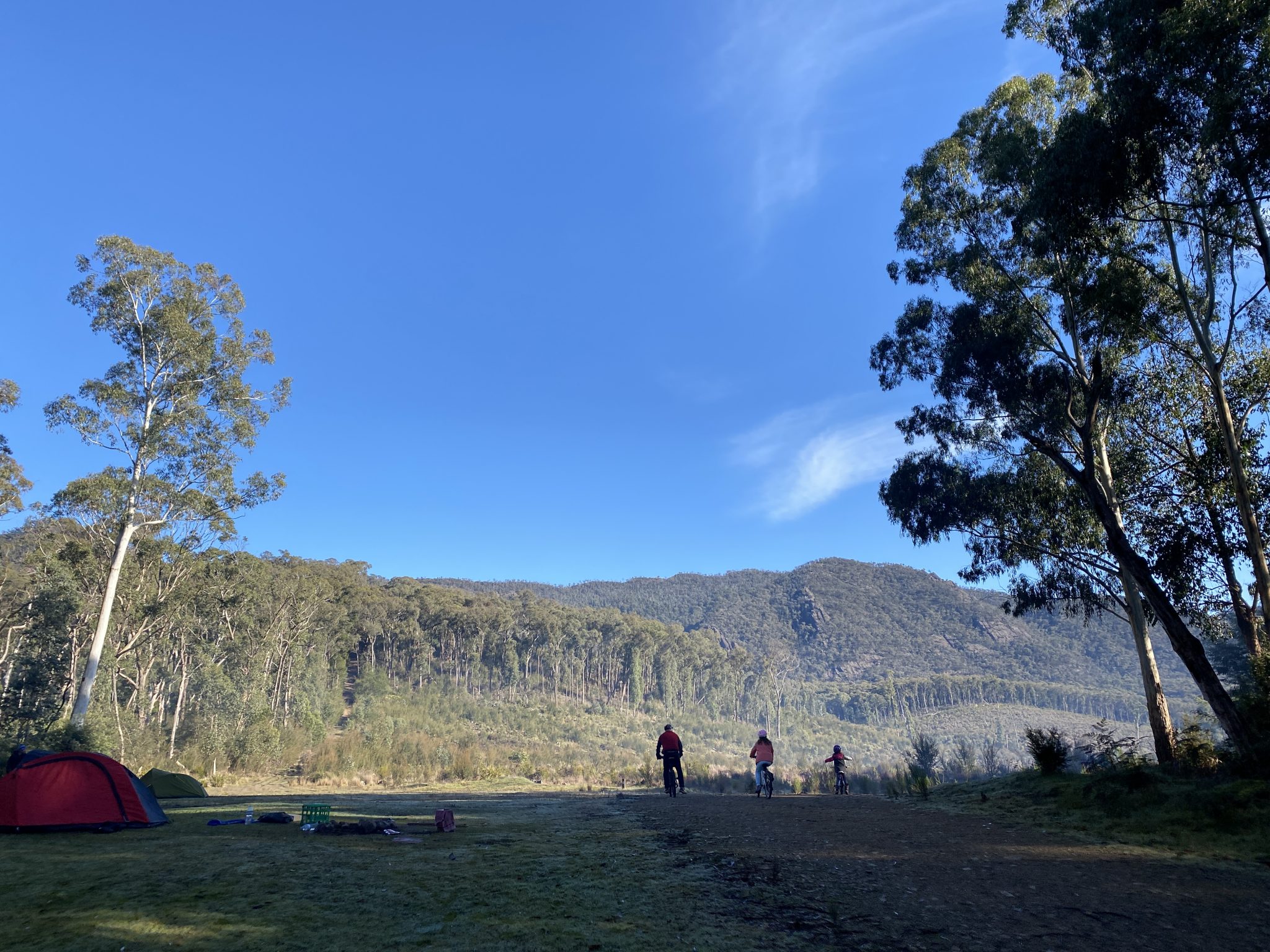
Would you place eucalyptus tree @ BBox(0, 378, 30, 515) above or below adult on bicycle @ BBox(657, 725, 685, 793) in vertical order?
above

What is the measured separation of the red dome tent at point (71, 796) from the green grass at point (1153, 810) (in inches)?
508

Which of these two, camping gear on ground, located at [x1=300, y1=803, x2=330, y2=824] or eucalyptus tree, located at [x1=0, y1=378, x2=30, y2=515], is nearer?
camping gear on ground, located at [x1=300, y1=803, x2=330, y2=824]

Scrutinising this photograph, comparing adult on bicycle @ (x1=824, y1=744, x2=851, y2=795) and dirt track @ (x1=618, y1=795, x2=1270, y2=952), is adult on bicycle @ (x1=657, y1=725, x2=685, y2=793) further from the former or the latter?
dirt track @ (x1=618, y1=795, x2=1270, y2=952)

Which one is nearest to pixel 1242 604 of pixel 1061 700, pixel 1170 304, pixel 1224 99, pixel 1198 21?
pixel 1170 304

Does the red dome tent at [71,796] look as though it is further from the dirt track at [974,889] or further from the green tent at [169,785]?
the green tent at [169,785]

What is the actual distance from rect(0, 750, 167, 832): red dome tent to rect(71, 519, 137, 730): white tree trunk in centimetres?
1371

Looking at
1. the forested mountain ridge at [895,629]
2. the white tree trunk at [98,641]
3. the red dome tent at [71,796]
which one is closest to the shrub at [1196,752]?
the red dome tent at [71,796]

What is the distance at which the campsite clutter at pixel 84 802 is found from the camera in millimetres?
8922

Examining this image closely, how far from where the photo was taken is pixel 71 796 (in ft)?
30.5

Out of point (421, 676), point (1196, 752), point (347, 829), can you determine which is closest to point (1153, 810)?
point (1196, 752)

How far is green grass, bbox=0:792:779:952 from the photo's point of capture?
15.1ft

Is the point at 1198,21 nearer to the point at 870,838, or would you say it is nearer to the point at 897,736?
the point at 870,838

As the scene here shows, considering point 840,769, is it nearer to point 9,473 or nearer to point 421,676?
point 9,473

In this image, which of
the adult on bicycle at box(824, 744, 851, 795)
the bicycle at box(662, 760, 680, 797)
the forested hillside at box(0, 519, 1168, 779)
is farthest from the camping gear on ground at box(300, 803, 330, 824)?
the adult on bicycle at box(824, 744, 851, 795)
